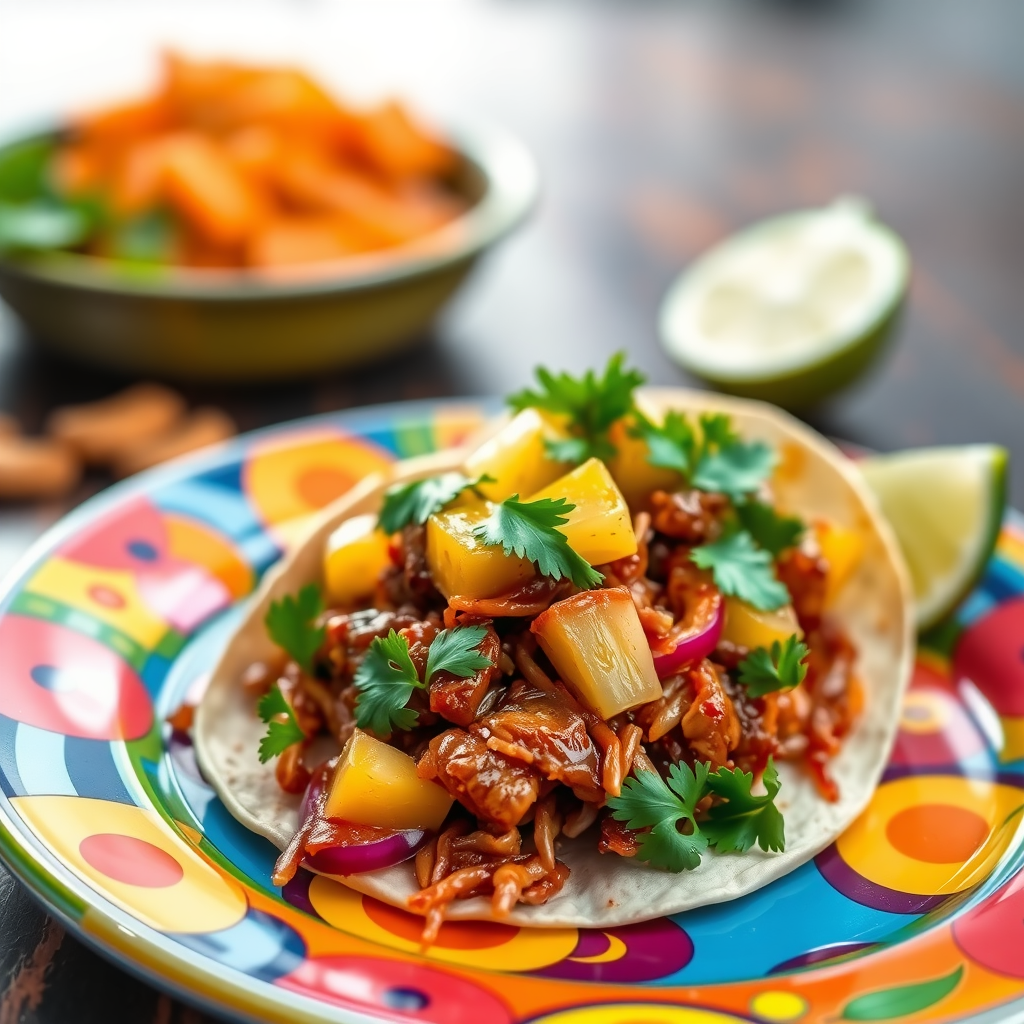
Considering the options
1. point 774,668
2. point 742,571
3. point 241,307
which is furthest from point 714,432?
point 241,307

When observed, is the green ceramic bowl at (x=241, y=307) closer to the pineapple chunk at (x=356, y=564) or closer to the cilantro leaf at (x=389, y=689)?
the pineapple chunk at (x=356, y=564)

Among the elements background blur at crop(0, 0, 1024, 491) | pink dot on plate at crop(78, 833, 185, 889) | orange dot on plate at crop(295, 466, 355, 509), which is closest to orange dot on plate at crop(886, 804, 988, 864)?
pink dot on plate at crop(78, 833, 185, 889)

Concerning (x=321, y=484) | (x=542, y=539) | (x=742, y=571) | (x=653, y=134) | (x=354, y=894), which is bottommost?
(x=653, y=134)

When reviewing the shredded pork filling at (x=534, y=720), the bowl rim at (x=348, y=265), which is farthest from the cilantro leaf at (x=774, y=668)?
the bowl rim at (x=348, y=265)

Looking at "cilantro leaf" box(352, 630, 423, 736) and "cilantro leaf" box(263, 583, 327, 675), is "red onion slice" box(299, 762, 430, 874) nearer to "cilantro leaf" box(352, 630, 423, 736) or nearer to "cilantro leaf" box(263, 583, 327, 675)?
"cilantro leaf" box(352, 630, 423, 736)

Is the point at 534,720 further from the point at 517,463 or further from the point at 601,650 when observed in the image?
the point at 517,463
